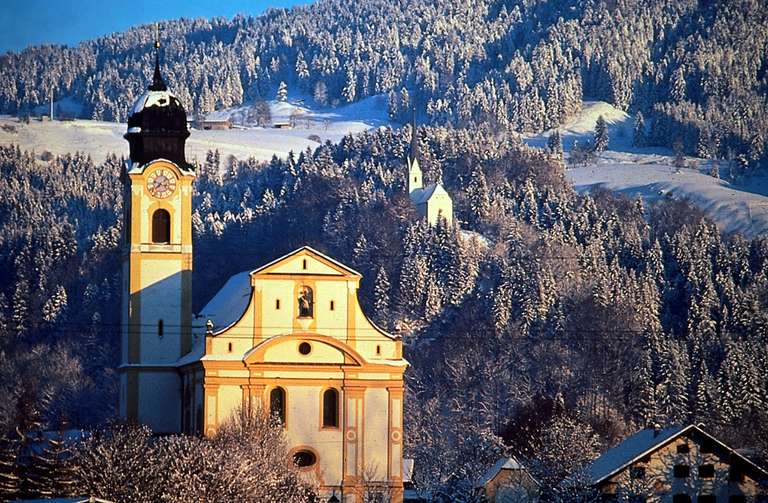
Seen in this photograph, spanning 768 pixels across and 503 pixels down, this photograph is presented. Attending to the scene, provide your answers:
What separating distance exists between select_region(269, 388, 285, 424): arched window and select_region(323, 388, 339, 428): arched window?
176 cm

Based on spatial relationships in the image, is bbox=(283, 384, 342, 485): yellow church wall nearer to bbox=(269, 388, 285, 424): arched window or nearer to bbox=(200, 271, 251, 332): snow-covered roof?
bbox=(269, 388, 285, 424): arched window

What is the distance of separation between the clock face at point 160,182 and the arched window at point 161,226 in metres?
0.79

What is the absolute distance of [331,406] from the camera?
107312 millimetres

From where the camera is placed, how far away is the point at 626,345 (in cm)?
17812

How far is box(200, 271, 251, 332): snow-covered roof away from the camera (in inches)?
4387

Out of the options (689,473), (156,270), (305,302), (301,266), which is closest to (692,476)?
(689,473)

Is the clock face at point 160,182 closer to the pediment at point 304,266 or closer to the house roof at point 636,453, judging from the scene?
the pediment at point 304,266

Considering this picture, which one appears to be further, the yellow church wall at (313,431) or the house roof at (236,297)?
the house roof at (236,297)

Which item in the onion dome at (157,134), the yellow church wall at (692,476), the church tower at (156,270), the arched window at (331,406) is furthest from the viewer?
the onion dome at (157,134)

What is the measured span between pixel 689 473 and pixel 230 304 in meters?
25.4

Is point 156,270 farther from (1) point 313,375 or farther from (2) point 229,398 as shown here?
(1) point 313,375

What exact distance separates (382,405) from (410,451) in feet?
101

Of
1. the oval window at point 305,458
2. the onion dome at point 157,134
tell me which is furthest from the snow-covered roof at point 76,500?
the onion dome at point 157,134

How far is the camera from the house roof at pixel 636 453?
99.4 metres
